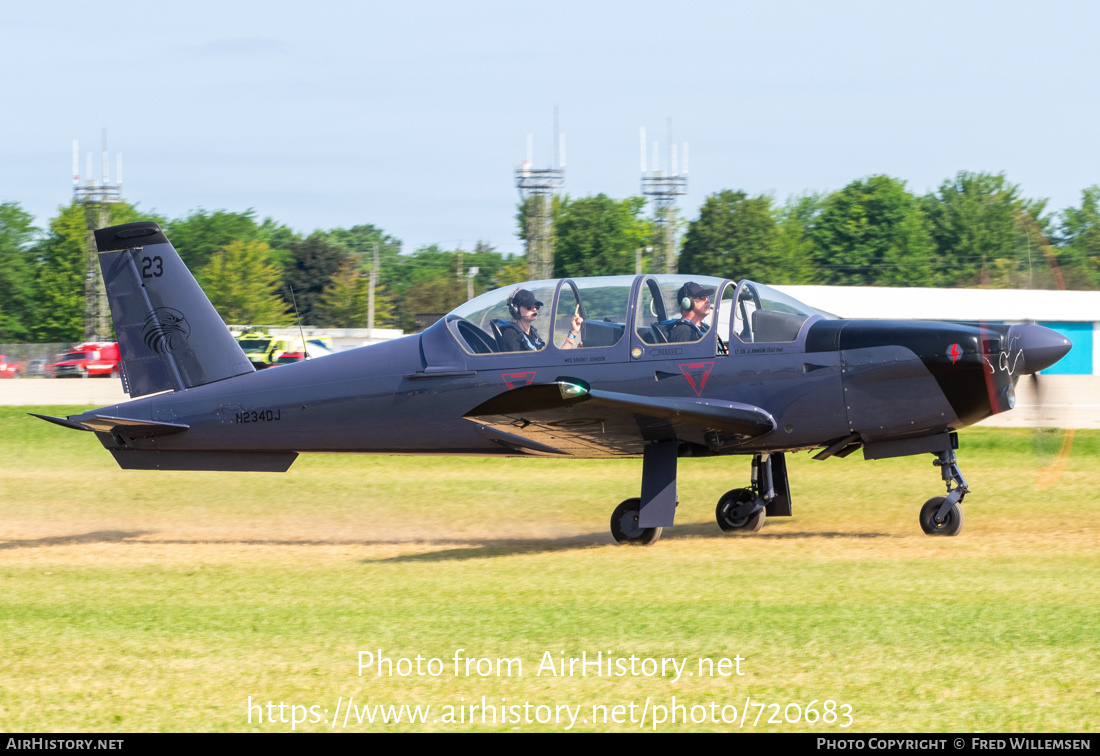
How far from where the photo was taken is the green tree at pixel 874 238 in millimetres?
98312

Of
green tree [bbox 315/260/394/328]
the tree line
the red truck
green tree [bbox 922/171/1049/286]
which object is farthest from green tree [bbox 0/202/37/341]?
green tree [bbox 922/171/1049/286]

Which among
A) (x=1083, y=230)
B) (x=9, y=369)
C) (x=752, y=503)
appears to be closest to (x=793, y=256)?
(x=1083, y=230)

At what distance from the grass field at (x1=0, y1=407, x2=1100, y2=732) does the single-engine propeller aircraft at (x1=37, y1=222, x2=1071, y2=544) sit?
2.95 ft

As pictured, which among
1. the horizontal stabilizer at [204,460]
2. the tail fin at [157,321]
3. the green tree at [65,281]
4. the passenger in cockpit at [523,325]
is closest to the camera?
the passenger in cockpit at [523,325]

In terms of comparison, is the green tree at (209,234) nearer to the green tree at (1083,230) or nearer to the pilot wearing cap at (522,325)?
the green tree at (1083,230)

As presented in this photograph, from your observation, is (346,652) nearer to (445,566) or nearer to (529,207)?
→ (445,566)

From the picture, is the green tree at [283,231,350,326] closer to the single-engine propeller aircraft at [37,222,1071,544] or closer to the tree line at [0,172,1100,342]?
the tree line at [0,172,1100,342]

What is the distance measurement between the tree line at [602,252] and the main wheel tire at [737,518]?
228 ft

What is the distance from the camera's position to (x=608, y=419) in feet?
32.9

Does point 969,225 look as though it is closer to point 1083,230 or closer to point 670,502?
point 1083,230

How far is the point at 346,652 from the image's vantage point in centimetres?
641

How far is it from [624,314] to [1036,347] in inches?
144

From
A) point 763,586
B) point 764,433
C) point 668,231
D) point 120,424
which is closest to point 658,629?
point 763,586

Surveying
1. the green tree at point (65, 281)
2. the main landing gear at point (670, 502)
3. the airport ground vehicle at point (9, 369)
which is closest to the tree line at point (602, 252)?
the green tree at point (65, 281)
